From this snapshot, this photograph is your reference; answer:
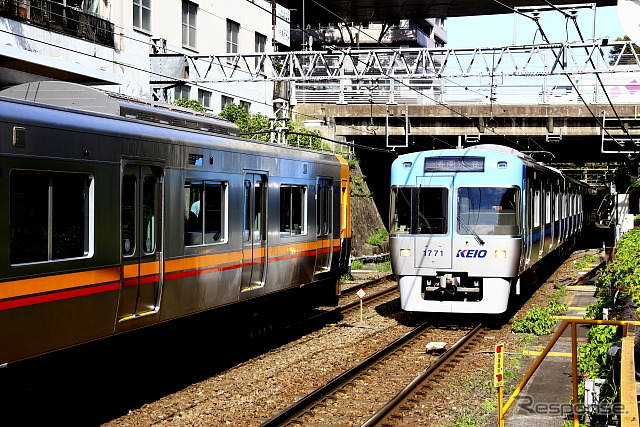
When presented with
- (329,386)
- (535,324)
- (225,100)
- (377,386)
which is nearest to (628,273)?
(377,386)

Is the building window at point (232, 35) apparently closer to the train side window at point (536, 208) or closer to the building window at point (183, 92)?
the building window at point (183, 92)

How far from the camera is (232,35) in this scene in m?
30.2

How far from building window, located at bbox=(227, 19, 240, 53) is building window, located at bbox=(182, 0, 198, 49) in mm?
2659

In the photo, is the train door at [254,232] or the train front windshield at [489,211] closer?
the train door at [254,232]

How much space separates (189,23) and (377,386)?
19.0 metres

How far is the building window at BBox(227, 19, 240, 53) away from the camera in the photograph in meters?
29.8

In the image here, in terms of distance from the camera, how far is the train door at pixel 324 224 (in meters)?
14.7

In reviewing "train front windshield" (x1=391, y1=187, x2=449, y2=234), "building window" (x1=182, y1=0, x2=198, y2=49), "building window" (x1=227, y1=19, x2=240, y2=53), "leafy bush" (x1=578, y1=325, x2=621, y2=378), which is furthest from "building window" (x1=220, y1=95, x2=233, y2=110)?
"leafy bush" (x1=578, y1=325, x2=621, y2=378)

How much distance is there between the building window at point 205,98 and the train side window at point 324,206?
1321 centimetres

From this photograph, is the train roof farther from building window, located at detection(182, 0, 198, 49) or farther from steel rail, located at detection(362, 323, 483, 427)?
building window, located at detection(182, 0, 198, 49)

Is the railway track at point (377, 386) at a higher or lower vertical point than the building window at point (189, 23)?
lower

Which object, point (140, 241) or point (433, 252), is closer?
point (140, 241)

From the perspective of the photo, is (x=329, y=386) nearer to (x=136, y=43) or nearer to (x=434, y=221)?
(x=434, y=221)

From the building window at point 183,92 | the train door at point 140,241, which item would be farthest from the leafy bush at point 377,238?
the train door at point 140,241
